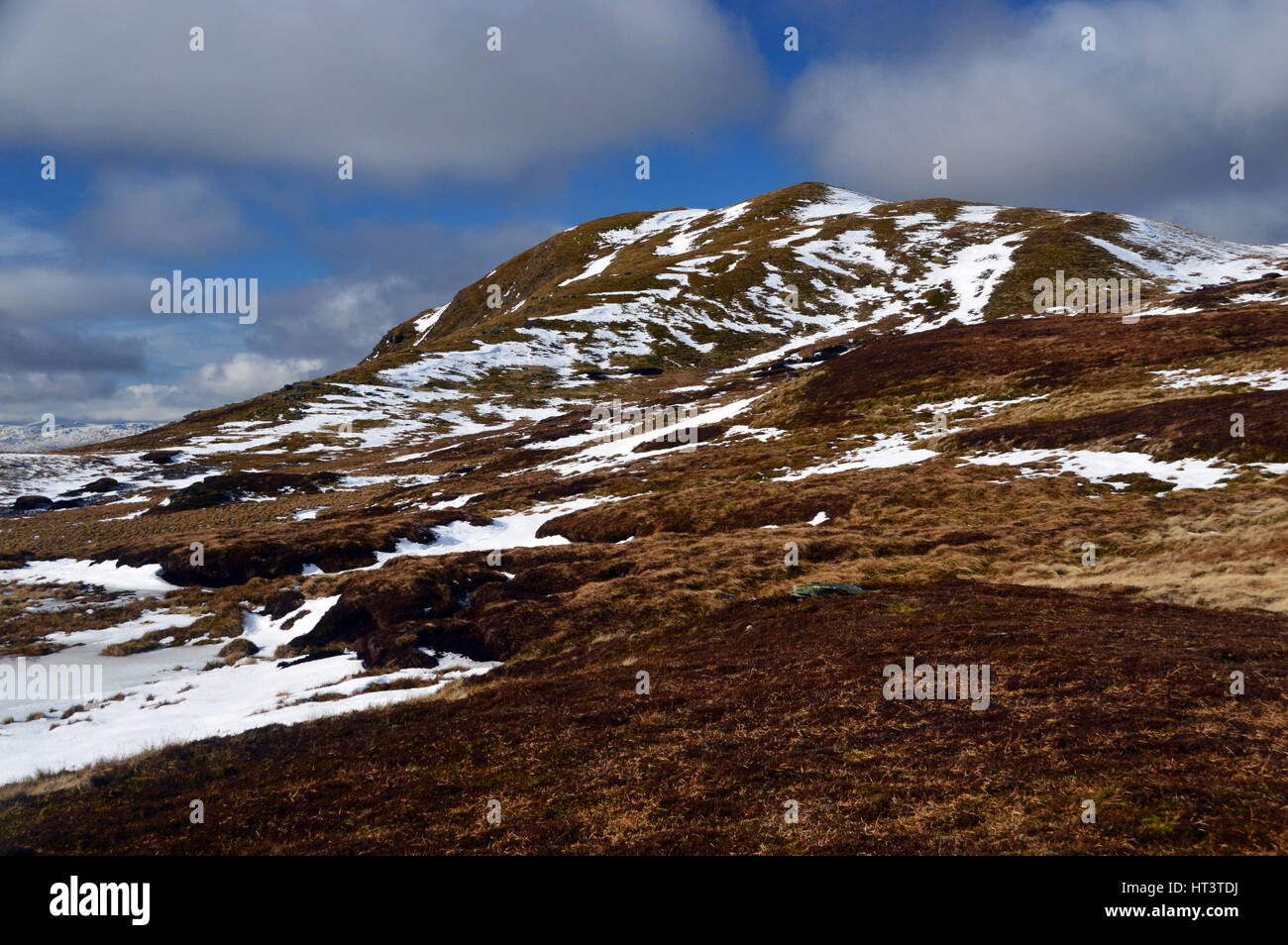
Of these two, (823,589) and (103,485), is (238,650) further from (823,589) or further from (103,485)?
(103,485)

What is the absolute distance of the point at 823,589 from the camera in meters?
25.3

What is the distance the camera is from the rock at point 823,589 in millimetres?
25219

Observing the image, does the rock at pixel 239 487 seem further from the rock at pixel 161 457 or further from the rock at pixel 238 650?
the rock at pixel 238 650

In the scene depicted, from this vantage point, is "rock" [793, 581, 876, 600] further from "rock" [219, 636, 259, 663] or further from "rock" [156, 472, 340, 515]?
"rock" [156, 472, 340, 515]

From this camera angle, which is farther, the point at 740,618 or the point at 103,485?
the point at 103,485

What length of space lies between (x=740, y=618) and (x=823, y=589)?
3689 mm

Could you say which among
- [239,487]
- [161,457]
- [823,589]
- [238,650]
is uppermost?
[161,457]

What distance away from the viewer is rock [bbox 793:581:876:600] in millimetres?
25219

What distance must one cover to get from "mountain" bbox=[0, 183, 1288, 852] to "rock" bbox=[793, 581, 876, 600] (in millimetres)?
112

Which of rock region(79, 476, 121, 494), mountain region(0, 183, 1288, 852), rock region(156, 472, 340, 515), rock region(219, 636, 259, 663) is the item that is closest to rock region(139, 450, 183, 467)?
rock region(79, 476, 121, 494)

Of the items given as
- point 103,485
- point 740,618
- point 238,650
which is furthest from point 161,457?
point 740,618
